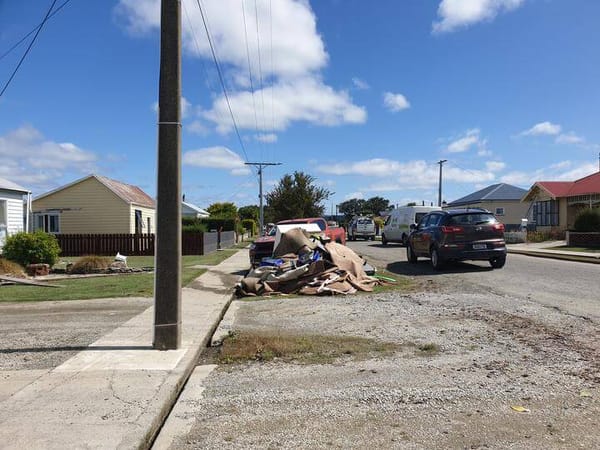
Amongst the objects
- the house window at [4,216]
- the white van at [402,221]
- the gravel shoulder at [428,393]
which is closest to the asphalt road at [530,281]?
the gravel shoulder at [428,393]

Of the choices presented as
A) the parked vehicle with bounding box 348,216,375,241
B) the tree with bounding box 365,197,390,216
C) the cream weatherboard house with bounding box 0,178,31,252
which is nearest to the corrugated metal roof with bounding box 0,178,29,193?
the cream weatherboard house with bounding box 0,178,31,252

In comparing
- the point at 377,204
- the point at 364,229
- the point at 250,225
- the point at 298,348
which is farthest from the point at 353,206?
the point at 298,348

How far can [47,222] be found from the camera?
97.4 feet

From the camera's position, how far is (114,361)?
5871mm

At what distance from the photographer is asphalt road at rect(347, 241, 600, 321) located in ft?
30.3

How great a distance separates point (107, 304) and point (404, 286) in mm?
6331

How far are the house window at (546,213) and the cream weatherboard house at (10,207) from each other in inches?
1303

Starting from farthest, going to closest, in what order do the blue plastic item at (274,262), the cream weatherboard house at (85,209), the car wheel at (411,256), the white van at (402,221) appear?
the cream weatherboard house at (85,209)
the white van at (402,221)
the car wheel at (411,256)
the blue plastic item at (274,262)

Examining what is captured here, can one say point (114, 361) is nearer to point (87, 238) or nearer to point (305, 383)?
point (305, 383)

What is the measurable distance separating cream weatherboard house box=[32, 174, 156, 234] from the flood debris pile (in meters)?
18.3

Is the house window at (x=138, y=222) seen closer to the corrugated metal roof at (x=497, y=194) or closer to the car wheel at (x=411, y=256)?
the car wheel at (x=411, y=256)

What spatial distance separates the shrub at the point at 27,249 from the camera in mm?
16828

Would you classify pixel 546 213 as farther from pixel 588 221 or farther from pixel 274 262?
pixel 274 262

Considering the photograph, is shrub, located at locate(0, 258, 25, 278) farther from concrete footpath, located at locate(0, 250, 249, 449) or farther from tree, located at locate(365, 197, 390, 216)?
tree, located at locate(365, 197, 390, 216)
